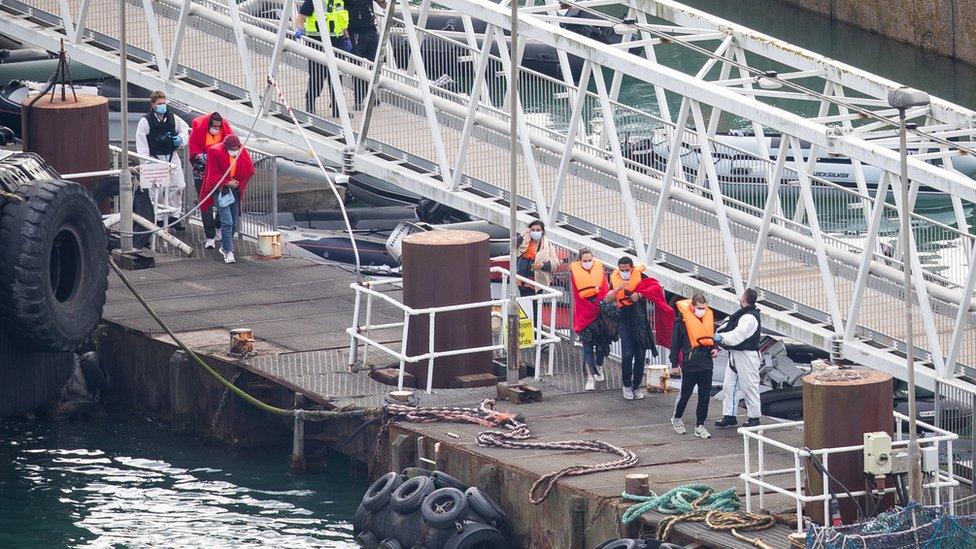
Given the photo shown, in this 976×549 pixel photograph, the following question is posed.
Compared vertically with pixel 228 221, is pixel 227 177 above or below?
above

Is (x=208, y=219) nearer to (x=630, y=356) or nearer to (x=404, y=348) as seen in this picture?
(x=404, y=348)

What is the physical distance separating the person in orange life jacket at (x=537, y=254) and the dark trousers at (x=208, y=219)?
496cm

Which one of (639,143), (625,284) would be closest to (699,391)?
(625,284)

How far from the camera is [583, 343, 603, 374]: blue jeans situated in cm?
2172

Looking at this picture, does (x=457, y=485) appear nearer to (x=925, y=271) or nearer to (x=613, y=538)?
(x=613, y=538)

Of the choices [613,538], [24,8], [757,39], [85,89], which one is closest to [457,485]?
[613,538]

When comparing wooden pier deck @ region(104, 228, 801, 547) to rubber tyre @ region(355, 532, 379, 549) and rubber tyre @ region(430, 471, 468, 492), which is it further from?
rubber tyre @ region(355, 532, 379, 549)

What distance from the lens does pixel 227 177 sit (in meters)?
26.2

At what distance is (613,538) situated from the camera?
58.7 feet

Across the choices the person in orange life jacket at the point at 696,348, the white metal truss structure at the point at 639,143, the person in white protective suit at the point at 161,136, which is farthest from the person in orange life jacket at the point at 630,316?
the person in white protective suit at the point at 161,136

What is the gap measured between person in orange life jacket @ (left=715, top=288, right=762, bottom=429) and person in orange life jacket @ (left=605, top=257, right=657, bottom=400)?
41.5 inches

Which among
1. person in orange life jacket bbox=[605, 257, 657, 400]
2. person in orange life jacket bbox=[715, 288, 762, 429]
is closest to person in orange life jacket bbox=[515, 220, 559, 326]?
person in orange life jacket bbox=[605, 257, 657, 400]

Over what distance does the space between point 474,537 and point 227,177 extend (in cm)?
888

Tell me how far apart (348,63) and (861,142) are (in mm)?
8273
